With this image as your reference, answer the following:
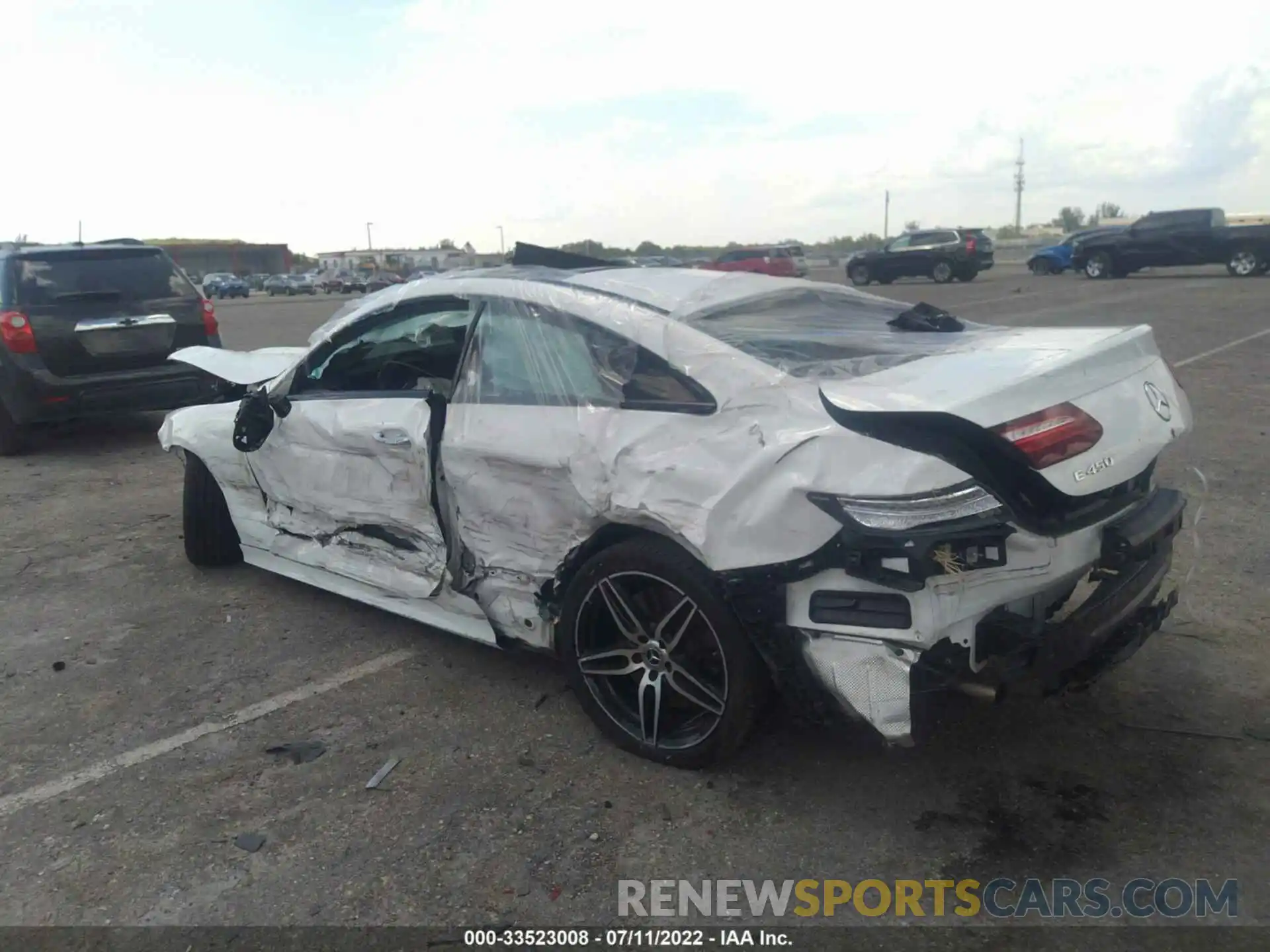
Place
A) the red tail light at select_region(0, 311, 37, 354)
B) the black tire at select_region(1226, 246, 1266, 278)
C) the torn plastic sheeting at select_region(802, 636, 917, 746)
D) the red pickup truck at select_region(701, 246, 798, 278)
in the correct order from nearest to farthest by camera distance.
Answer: the torn plastic sheeting at select_region(802, 636, 917, 746)
the red tail light at select_region(0, 311, 37, 354)
the black tire at select_region(1226, 246, 1266, 278)
the red pickup truck at select_region(701, 246, 798, 278)

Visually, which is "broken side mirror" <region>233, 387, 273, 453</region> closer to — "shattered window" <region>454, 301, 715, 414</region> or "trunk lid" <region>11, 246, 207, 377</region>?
"shattered window" <region>454, 301, 715, 414</region>

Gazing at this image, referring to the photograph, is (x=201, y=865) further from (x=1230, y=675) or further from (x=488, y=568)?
(x=1230, y=675)

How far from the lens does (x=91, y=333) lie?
7629 millimetres

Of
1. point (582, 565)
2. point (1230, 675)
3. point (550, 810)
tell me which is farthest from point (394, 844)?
point (1230, 675)

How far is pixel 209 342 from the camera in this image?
8.38 meters

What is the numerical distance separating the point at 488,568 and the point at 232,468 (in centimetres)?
181

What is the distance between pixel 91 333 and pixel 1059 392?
7.35m

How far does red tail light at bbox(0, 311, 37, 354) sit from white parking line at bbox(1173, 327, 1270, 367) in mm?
10716

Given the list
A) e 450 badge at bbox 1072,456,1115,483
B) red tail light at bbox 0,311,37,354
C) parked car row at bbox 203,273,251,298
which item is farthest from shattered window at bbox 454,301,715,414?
parked car row at bbox 203,273,251,298

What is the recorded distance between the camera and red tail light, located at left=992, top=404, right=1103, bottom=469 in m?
2.52

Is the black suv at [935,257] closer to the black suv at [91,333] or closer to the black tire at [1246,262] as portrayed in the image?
the black tire at [1246,262]

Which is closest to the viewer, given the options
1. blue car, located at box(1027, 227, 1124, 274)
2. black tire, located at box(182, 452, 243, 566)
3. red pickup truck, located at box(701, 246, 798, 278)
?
black tire, located at box(182, 452, 243, 566)

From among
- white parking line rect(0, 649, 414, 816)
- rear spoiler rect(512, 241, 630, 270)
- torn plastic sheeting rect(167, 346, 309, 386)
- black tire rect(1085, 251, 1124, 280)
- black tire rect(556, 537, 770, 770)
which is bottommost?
white parking line rect(0, 649, 414, 816)

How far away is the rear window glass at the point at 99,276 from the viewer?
24.8 ft
